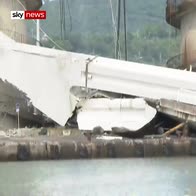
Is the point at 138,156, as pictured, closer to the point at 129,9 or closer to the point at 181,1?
the point at 181,1

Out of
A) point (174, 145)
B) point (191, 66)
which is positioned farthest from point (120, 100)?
point (191, 66)

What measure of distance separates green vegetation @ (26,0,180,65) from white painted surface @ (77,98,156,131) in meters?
47.3

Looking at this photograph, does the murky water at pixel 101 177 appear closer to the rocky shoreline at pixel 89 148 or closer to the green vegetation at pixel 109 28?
the rocky shoreline at pixel 89 148

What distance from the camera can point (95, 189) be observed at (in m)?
12.8

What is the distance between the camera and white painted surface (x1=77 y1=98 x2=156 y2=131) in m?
22.5

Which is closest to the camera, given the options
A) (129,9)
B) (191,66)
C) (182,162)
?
(182,162)

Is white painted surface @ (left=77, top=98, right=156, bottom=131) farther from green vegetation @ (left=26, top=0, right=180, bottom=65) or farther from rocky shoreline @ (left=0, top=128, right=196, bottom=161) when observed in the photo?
green vegetation @ (left=26, top=0, right=180, bottom=65)

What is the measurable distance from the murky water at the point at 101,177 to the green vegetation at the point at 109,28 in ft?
172

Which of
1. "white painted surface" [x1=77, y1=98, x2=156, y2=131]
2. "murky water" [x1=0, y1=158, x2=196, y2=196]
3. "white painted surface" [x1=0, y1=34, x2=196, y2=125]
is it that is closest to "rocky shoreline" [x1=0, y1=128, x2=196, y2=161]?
"murky water" [x1=0, y1=158, x2=196, y2=196]

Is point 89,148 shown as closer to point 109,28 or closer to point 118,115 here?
point 118,115

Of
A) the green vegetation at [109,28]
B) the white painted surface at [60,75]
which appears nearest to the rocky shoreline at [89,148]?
the white painted surface at [60,75]

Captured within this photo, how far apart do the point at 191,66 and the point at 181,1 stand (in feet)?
11.8

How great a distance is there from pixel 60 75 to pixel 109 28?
64786mm

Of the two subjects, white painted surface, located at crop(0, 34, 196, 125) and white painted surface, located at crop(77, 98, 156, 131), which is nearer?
white painted surface, located at crop(77, 98, 156, 131)
